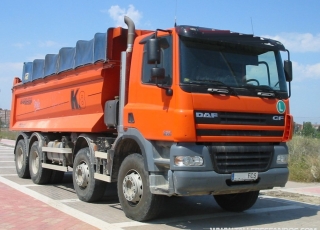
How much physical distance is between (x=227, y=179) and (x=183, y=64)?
1889 millimetres

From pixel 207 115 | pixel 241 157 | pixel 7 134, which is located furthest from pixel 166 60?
pixel 7 134

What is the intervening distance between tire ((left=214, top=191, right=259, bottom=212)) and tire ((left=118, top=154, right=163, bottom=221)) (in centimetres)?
204

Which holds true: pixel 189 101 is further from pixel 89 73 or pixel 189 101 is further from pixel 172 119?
pixel 89 73

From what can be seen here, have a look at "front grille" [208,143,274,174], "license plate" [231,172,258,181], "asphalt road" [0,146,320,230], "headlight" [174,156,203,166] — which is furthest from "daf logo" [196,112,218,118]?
"asphalt road" [0,146,320,230]

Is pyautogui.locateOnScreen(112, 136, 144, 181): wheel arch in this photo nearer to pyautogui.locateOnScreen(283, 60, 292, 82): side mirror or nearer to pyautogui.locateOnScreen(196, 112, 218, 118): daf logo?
pyautogui.locateOnScreen(196, 112, 218, 118): daf logo

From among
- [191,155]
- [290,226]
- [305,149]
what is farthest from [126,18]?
[305,149]

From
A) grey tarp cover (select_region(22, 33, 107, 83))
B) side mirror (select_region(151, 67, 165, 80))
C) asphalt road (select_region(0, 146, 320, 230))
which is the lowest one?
asphalt road (select_region(0, 146, 320, 230))

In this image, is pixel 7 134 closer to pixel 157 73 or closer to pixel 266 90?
pixel 157 73

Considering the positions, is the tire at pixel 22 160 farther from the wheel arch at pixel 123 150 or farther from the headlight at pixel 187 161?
the headlight at pixel 187 161

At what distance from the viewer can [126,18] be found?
27.9 ft

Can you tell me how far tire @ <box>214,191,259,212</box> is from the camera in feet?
27.5

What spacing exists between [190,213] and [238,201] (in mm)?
978

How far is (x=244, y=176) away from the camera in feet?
22.9

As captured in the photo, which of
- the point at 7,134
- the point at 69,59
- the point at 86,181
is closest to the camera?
the point at 86,181
